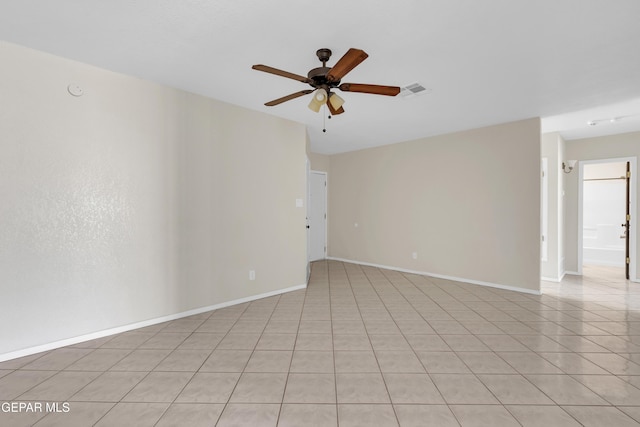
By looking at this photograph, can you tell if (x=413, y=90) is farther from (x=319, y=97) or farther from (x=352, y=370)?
(x=352, y=370)

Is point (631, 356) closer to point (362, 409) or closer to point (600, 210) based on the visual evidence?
point (362, 409)

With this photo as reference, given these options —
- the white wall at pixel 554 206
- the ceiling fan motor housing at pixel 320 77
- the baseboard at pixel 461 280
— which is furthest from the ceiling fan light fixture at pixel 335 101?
the white wall at pixel 554 206

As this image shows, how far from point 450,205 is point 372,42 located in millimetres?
3671

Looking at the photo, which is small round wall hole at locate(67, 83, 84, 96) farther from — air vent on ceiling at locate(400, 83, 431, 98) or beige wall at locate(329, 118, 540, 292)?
beige wall at locate(329, 118, 540, 292)

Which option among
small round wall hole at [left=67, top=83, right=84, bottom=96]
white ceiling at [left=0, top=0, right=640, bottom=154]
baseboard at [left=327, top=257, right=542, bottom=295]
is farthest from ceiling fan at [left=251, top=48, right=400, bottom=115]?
baseboard at [left=327, top=257, right=542, bottom=295]

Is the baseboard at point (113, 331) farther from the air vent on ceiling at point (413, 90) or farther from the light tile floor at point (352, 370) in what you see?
the air vent on ceiling at point (413, 90)

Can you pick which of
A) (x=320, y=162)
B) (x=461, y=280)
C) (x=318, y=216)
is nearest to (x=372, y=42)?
(x=461, y=280)

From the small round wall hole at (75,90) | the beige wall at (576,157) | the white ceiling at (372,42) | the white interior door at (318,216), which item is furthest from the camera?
the white interior door at (318,216)

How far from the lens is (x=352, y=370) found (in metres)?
2.22

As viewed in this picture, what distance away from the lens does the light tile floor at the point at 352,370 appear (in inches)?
68.8

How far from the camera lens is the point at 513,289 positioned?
14.6 ft

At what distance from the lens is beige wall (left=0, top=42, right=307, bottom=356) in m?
2.41

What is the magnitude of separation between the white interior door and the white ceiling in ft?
10.8

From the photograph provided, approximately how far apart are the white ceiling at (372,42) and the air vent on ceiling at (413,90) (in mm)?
75
